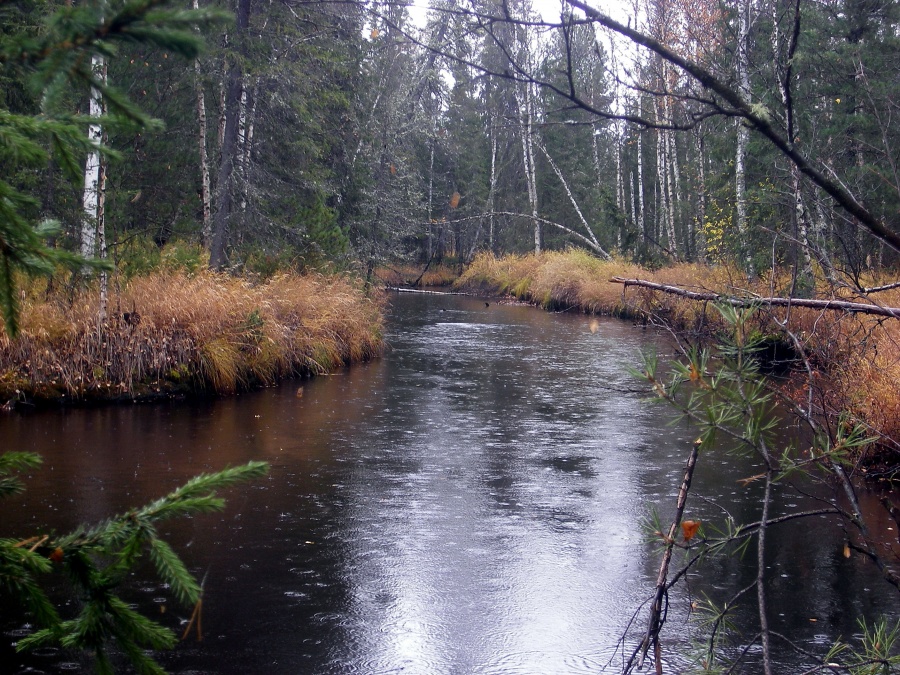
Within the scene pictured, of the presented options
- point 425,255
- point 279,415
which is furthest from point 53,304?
point 425,255

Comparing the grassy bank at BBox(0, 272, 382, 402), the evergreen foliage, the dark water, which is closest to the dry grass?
the grassy bank at BBox(0, 272, 382, 402)

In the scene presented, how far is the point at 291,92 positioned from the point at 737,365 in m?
16.1

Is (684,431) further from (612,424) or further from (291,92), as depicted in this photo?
(291,92)

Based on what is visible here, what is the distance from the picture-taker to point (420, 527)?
24.9 ft

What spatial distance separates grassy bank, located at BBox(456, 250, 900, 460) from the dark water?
3.60 ft

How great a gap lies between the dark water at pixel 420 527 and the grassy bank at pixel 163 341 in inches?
24.9

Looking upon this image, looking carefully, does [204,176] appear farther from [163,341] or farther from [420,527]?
[420,527]

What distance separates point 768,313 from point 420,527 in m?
4.27

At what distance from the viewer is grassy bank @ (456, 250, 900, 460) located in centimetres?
464

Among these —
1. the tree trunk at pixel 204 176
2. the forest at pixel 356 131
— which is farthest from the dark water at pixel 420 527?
the tree trunk at pixel 204 176

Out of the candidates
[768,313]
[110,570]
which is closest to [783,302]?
[768,313]

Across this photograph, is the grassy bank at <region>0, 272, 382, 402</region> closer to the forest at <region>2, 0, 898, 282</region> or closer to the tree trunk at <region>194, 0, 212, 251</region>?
the forest at <region>2, 0, 898, 282</region>

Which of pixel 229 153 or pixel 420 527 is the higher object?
pixel 229 153

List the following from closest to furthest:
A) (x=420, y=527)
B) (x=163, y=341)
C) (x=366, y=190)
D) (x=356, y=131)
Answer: (x=420, y=527) < (x=163, y=341) < (x=356, y=131) < (x=366, y=190)
